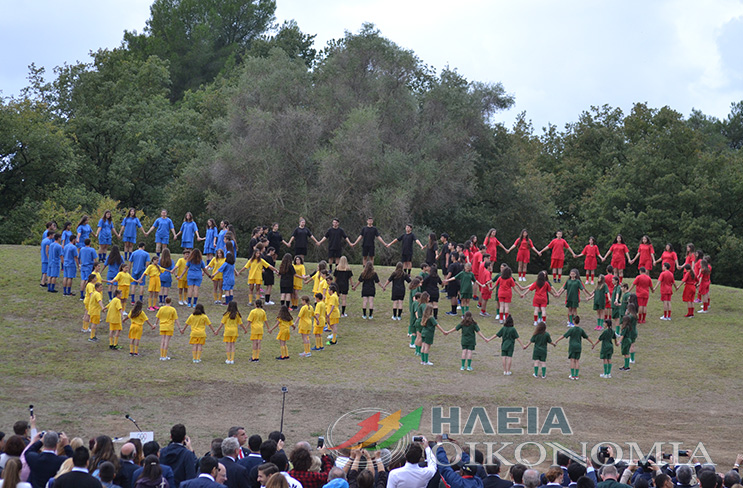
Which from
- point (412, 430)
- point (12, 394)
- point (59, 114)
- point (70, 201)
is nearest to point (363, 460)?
point (412, 430)

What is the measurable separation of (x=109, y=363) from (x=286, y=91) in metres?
24.6

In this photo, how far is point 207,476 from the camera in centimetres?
874

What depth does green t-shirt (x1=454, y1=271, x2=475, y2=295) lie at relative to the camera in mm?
24522

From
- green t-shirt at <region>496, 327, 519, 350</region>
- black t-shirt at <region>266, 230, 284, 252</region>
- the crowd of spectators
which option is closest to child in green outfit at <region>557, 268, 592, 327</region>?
green t-shirt at <region>496, 327, 519, 350</region>

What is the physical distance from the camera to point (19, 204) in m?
43.7

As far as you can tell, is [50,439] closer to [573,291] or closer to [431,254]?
[573,291]

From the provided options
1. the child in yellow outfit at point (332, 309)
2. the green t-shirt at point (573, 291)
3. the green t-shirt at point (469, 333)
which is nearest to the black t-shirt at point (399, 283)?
the child in yellow outfit at point (332, 309)

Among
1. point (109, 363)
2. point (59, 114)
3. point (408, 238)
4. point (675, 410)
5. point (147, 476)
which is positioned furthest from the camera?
point (59, 114)

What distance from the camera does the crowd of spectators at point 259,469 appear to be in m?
8.78

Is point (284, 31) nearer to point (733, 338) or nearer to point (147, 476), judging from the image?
point (733, 338)

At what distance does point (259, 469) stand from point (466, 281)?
1633cm

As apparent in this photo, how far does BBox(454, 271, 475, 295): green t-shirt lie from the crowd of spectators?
14095 millimetres

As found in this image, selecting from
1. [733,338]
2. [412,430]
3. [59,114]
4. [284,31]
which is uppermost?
[284,31]

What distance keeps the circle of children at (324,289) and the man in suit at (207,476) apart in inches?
427
